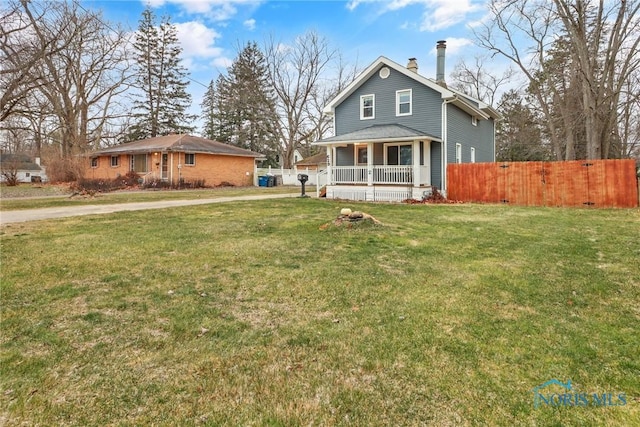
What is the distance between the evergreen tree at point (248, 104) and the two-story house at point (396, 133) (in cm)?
2118

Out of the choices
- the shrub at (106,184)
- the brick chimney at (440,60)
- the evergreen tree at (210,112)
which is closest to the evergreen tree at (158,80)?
the evergreen tree at (210,112)

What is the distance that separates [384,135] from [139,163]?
19.2 meters

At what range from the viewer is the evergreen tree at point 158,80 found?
3881cm

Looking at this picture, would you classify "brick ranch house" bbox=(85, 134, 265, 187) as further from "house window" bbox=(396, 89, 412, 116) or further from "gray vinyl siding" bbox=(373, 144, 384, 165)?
"house window" bbox=(396, 89, 412, 116)

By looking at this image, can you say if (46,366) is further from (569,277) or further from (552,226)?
(552,226)

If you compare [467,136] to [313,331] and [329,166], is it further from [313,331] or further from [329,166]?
[313,331]

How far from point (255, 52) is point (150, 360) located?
45290mm

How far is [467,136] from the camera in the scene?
59.9 feet

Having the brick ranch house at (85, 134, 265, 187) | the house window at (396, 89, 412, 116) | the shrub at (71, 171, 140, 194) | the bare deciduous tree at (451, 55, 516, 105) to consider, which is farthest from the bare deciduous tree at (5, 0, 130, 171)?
the bare deciduous tree at (451, 55, 516, 105)

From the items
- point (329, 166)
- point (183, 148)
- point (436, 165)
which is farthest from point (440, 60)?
point (183, 148)

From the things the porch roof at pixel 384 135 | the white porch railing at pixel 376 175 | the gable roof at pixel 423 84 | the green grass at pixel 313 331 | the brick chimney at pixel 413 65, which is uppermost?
the brick chimney at pixel 413 65

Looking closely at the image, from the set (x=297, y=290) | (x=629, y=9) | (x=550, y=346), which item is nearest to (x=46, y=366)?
(x=297, y=290)

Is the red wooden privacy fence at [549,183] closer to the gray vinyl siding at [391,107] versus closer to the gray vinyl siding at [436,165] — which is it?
the gray vinyl siding at [436,165]

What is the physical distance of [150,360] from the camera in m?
2.65
